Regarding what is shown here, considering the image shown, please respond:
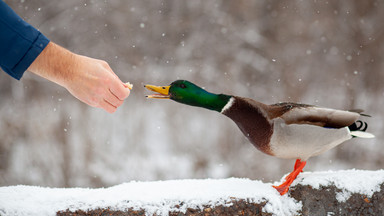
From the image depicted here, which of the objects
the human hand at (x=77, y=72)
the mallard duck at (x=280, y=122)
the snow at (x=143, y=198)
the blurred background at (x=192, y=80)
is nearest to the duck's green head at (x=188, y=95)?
the mallard duck at (x=280, y=122)

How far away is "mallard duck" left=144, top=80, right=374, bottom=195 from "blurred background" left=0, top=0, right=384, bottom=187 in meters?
1.48

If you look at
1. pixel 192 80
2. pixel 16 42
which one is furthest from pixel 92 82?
pixel 192 80

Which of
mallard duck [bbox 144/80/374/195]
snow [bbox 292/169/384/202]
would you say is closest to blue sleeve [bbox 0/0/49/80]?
mallard duck [bbox 144/80/374/195]

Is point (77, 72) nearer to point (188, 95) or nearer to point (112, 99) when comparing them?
point (112, 99)

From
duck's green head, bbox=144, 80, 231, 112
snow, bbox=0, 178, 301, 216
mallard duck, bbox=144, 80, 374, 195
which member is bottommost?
snow, bbox=0, 178, 301, 216

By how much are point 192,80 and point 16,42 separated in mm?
1786

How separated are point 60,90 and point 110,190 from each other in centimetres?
161

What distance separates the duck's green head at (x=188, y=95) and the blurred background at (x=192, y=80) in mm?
1535

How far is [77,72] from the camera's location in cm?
96

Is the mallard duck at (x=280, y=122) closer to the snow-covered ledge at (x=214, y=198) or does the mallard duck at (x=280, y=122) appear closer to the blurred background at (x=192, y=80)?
the snow-covered ledge at (x=214, y=198)

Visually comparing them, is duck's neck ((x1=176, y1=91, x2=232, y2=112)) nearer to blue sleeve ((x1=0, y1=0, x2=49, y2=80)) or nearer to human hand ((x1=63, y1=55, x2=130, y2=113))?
human hand ((x1=63, y1=55, x2=130, y2=113))

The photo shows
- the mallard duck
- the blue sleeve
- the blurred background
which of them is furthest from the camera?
the blurred background

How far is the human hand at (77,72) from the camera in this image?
952mm

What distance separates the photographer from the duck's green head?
1.04 metres
